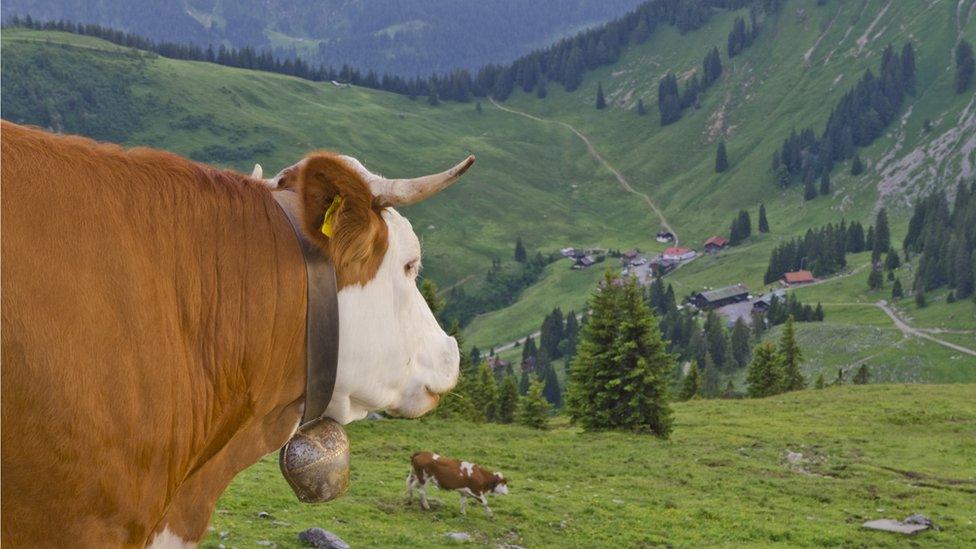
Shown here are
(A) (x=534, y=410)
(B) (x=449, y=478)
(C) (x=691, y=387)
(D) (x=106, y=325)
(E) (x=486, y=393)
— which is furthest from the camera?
(C) (x=691, y=387)

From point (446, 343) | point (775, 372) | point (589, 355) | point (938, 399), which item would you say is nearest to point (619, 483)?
point (589, 355)

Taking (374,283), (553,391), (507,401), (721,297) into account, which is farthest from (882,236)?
(374,283)

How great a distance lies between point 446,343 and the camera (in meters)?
4.00

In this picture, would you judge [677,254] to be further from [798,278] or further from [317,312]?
[317,312]

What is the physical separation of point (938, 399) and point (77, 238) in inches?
2087

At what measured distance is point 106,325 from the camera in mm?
2688

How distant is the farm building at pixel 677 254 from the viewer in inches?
7260

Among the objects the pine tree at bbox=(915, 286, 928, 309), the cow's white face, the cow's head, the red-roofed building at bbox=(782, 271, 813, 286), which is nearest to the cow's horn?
the cow's head

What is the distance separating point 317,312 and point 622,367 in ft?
118

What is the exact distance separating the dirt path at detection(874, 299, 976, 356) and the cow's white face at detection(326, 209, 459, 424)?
399 ft

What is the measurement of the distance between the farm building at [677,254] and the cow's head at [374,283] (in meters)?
182

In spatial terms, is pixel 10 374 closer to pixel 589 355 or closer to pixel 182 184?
pixel 182 184

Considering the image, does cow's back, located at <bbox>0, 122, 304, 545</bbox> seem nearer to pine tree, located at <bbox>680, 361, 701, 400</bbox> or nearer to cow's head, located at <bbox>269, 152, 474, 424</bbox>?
cow's head, located at <bbox>269, 152, 474, 424</bbox>

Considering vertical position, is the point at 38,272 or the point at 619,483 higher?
the point at 38,272
